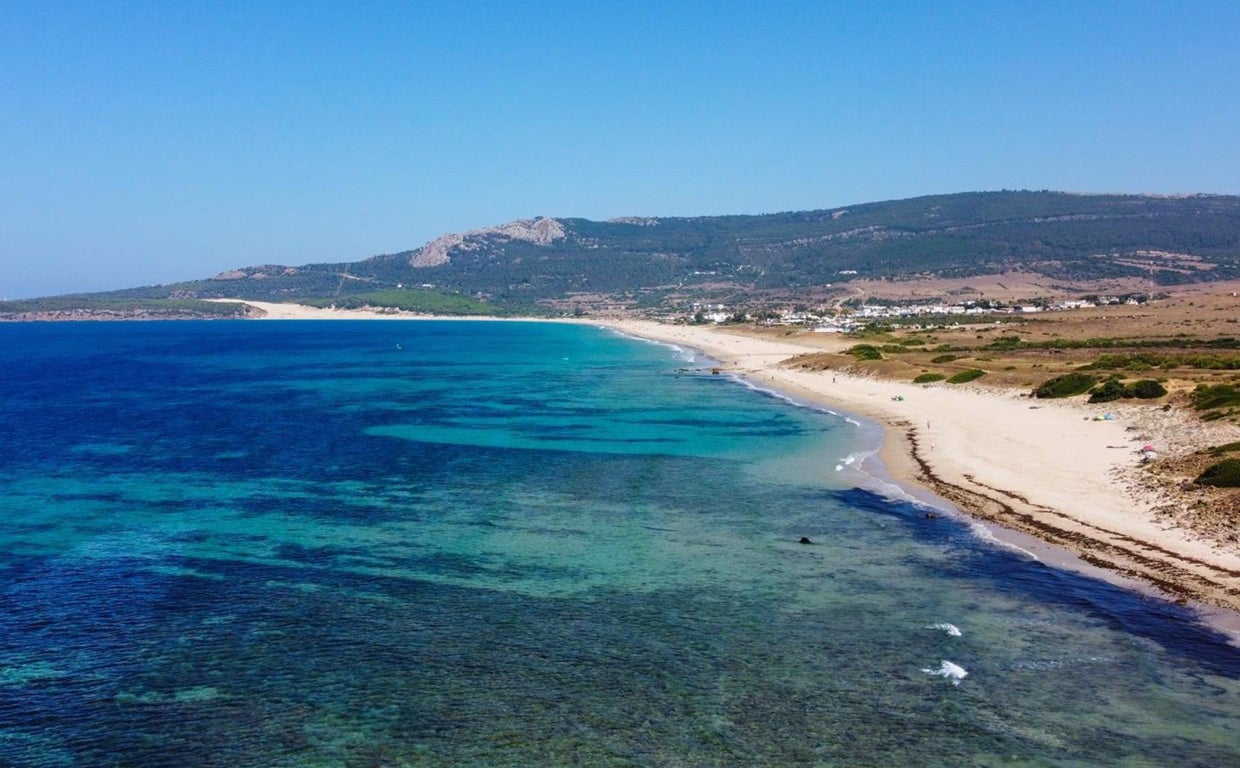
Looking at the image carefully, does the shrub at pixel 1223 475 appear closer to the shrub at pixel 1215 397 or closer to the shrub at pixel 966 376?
the shrub at pixel 1215 397

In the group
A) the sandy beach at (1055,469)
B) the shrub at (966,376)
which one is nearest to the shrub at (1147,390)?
the sandy beach at (1055,469)

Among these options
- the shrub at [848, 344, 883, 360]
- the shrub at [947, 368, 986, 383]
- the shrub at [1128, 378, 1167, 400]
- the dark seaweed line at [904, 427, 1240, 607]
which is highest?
the shrub at [1128, 378, 1167, 400]

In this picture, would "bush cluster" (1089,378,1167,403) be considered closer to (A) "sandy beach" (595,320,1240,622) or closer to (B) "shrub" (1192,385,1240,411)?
(A) "sandy beach" (595,320,1240,622)

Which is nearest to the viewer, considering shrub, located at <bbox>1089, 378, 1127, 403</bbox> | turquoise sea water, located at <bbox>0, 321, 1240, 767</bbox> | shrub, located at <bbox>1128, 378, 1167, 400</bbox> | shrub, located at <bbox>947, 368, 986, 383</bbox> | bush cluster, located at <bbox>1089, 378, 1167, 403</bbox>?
turquoise sea water, located at <bbox>0, 321, 1240, 767</bbox>

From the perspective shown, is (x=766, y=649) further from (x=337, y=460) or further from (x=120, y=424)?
(x=120, y=424)

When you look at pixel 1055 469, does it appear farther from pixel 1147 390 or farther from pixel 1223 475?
pixel 1147 390

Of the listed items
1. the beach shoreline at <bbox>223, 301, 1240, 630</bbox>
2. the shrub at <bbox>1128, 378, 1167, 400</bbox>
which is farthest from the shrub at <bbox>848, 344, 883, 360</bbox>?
the shrub at <bbox>1128, 378, 1167, 400</bbox>

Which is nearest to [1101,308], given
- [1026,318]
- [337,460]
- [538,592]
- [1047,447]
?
[1026,318]
